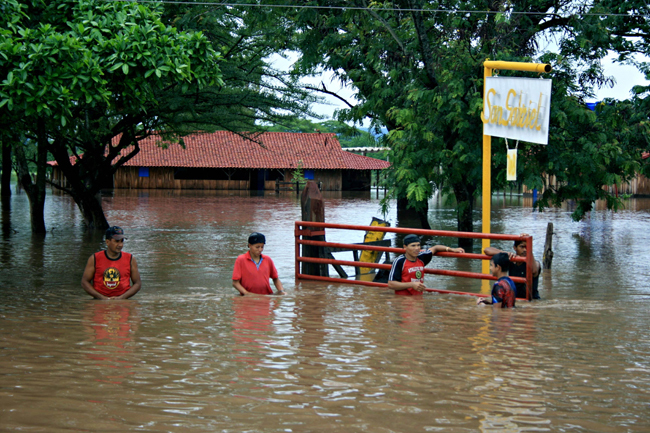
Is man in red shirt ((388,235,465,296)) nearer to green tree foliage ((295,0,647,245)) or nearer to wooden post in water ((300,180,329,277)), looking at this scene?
wooden post in water ((300,180,329,277))

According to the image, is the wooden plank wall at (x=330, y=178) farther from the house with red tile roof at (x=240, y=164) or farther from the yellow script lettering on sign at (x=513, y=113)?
the yellow script lettering on sign at (x=513, y=113)

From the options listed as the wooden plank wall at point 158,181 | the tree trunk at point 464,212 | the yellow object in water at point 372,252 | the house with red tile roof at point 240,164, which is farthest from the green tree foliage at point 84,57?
the wooden plank wall at point 158,181

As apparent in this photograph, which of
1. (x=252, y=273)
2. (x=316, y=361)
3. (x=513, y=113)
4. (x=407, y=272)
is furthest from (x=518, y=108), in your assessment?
(x=316, y=361)

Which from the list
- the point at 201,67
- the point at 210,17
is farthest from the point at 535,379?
the point at 210,17

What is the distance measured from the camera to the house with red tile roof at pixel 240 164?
55000mm

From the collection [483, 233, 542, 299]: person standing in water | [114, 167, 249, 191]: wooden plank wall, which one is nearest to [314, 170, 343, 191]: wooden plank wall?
[114, 167, 249, 191]: wooden plank wall

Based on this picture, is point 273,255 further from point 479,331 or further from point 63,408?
point 63,408

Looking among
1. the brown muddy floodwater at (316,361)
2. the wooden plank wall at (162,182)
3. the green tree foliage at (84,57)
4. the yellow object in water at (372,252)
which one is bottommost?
the brown muddy floodwater at (316,361)

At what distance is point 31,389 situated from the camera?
502 centimetres

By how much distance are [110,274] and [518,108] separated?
20.3 feet

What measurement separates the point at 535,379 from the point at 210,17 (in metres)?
14.1

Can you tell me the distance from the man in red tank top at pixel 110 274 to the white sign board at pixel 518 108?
18.6 ft

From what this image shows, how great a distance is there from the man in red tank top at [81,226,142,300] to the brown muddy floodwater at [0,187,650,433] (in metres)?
0.17

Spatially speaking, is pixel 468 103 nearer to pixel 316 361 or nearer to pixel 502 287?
pixel 502 287
